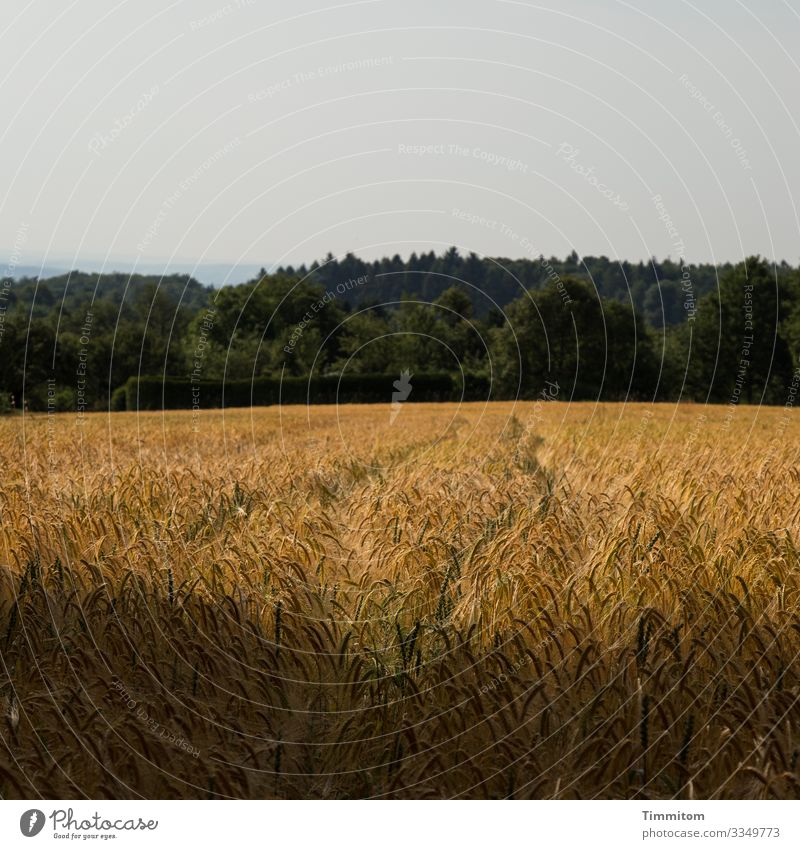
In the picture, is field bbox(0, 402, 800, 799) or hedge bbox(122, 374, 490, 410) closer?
field bbox(0, 402, 800, 799)

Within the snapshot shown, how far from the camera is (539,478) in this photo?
10289mm

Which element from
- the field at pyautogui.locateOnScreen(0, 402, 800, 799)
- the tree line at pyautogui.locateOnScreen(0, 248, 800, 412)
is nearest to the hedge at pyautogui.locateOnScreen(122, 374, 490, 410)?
the tree line at pyautogui.locateOnScreen(0, 248, 800, 412)

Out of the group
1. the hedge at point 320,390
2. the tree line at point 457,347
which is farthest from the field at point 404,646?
the hedge at point 320,390

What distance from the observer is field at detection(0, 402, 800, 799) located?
14.0 ft

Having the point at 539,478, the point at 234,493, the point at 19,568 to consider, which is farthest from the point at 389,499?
the point at 19,568

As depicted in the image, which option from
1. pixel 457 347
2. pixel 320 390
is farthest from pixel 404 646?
pixel 457 347

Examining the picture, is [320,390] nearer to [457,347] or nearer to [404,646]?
[457,347]

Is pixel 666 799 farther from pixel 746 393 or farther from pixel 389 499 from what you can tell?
pixel 746 393

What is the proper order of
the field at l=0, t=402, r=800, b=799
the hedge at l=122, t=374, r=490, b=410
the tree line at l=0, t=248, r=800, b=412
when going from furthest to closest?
the tree line at l=0, t=248, r=800, b=412
the hedge at l=122, t=374, r=490, b=410
the field at l=0, t=402, r=800, b=799

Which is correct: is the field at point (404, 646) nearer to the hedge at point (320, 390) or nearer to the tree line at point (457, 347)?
the tree line at point (457, 347)

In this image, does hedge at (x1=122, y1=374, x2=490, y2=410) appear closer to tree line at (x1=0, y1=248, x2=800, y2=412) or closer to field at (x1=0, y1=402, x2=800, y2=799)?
tree line at (x1=0, y1=248, x2=800, y2=412)

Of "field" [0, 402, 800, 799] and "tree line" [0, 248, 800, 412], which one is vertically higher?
"tree line" [0, 248, 800, 412]

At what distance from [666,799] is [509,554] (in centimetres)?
251

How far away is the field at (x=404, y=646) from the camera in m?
4.26
